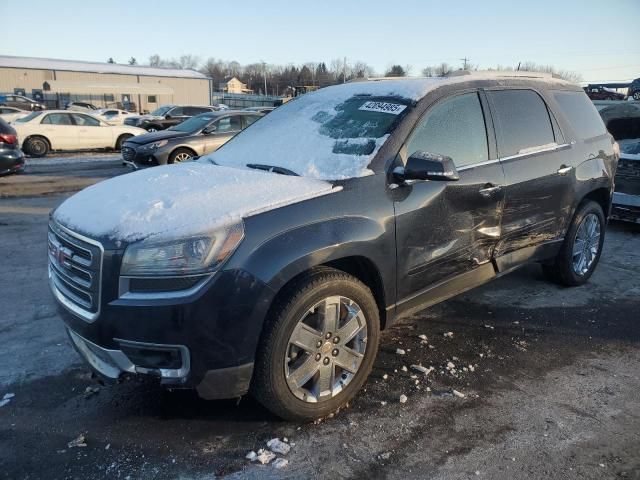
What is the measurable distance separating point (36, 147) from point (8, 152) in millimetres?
8056

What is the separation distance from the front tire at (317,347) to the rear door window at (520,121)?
1.80m

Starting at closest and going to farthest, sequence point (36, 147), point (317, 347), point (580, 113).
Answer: point (317, 347) < point (580, 113) < point (36, 147)

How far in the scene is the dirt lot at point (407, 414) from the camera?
2.63m

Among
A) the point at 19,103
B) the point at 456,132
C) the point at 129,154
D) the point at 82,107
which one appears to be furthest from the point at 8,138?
the point at 82,107

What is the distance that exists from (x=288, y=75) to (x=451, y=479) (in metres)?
126

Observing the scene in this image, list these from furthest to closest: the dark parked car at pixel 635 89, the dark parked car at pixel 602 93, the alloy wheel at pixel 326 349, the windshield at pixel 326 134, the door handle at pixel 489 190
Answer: the dark parked car at pixel 602 93 → the dark parked car at pixel 635 89 → the door handle at pixel 489 190 → the windshield at pixel 326 134 → the alloy wheel at pixel 326 349

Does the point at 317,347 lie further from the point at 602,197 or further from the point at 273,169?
the point at 602,197

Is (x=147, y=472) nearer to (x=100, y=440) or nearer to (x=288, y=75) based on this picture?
(x=100, y=440)

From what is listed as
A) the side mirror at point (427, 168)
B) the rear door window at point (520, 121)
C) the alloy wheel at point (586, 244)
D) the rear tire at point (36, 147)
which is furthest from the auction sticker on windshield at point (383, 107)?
the rear tire at point (36, 147)

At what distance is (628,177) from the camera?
7477mm

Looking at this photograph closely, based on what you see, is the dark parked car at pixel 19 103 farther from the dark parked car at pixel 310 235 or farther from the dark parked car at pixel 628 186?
the dark parked car at pixel 310 235

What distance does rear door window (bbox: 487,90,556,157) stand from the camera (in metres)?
3.98

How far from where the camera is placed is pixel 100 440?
111 inches

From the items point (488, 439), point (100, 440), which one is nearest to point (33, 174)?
point (100, 440)
